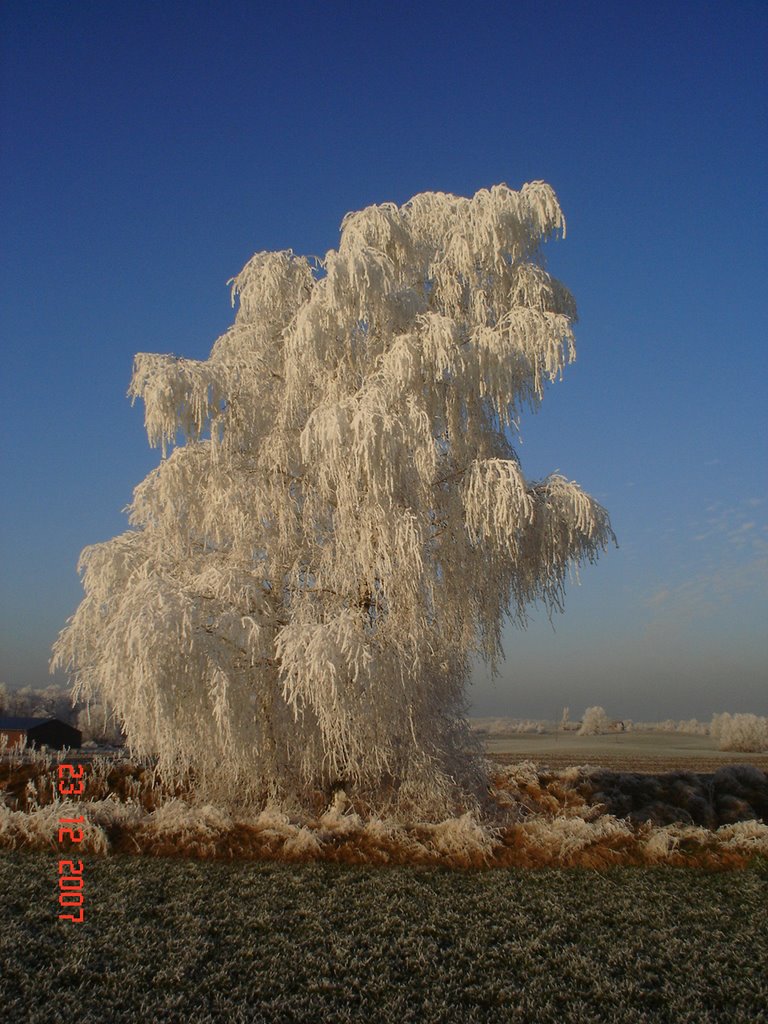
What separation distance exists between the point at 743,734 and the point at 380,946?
679 inches

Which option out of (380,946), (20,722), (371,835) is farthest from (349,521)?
(20,722)

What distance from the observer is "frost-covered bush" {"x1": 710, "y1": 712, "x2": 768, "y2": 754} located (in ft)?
60.7

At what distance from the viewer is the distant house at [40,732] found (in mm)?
16891

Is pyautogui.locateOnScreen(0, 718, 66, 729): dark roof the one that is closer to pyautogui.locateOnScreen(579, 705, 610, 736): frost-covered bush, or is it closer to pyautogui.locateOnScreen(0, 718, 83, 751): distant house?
pyautogui.locateOnScreen(0, 718, 83, 751): distant house

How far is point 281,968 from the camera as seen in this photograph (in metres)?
4.39

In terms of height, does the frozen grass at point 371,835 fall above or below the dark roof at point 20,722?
below

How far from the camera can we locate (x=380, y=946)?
4738 mm

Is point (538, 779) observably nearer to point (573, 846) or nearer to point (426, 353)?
point (573, 846)

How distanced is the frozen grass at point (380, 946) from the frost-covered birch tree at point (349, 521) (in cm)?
198

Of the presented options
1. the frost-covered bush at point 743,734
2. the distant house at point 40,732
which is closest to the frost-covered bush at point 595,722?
the frost-covered bush at point 743,734

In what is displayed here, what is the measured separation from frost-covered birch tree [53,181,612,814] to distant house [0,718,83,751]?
9.37m

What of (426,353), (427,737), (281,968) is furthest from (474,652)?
(281,968)

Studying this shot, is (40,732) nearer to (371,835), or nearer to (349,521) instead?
(349,521)

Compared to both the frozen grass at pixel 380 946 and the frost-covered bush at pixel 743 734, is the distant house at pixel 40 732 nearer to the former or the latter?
the frozen grass at pixel 380 946
